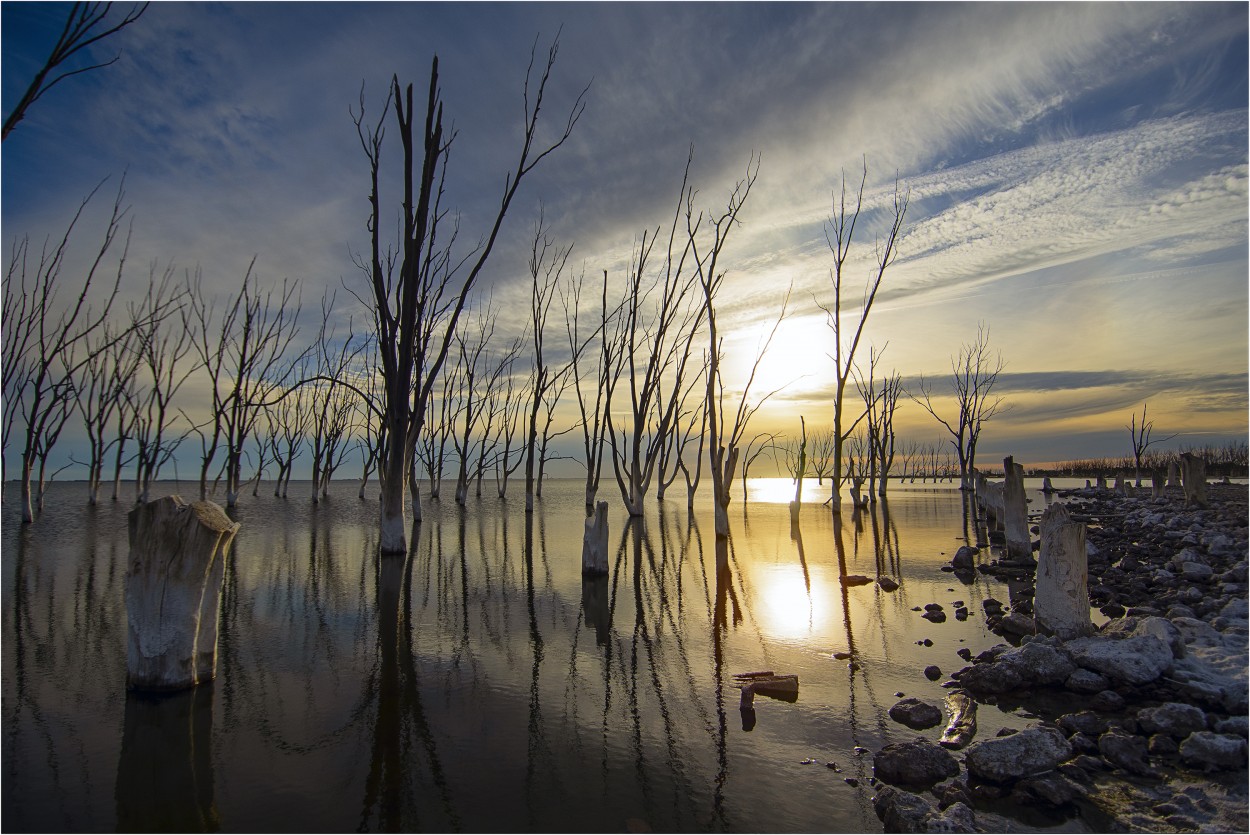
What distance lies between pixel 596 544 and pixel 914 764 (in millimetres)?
5985

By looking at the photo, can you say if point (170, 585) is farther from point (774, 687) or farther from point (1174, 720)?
point (1174, 720)

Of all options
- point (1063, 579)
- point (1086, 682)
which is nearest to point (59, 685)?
point (1086, 682)

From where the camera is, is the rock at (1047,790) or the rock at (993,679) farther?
the rock at (993,679)

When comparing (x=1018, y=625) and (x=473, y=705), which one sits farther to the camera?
(x=1018, y=625)

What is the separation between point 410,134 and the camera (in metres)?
10.9

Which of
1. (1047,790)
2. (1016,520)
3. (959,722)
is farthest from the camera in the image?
(1016,520)

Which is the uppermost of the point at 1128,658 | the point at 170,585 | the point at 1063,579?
the point at 170,585

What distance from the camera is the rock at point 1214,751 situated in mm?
3127

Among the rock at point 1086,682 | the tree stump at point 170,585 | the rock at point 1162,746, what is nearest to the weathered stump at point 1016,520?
the rock at point 1086,682

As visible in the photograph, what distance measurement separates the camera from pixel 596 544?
28.8 ft

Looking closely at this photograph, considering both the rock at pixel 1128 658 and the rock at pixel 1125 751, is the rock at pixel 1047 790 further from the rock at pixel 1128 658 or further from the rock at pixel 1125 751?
the rock at pixel 1128 658

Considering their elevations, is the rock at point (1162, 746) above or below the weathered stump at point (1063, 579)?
below

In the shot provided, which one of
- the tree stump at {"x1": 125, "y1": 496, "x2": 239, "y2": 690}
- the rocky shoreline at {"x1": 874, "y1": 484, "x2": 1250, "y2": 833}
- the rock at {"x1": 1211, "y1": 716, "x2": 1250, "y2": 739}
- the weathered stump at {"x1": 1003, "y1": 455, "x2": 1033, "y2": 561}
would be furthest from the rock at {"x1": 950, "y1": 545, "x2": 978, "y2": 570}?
the tree stump at {"x1": 125, "y1": 496, "x2": 239, "y2": 690}

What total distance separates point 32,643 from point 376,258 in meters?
7.36
